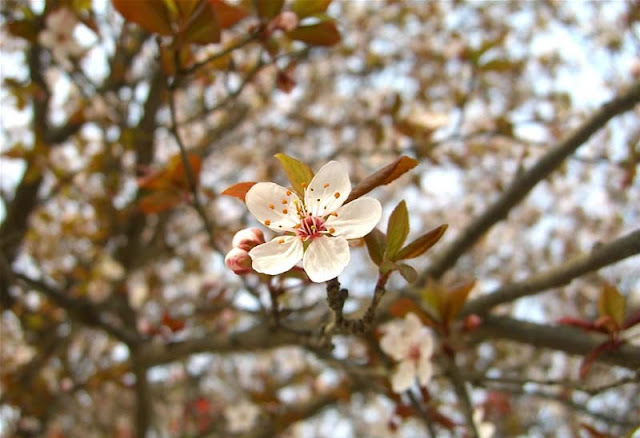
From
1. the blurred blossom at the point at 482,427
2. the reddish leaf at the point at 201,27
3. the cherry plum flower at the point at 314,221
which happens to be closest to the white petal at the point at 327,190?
the cherry plum flower at the point at 314,221

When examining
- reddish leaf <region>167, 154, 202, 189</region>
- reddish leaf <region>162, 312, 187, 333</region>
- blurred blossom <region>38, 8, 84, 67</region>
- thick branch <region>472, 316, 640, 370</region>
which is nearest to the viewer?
thick branch <region>472, 316, 640, 370</region>

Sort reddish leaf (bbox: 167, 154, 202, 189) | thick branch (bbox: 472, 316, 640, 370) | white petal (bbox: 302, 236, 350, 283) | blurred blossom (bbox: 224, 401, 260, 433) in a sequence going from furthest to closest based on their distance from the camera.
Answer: blurred blossom (bbox: 224, 401, 260, 433)
reddish leaf (bbox: 167, 154, 202, 189)
thick branch (bbox: 472, 316, 640, 370)
white petal (bbox: 302, 236, 350, 283)

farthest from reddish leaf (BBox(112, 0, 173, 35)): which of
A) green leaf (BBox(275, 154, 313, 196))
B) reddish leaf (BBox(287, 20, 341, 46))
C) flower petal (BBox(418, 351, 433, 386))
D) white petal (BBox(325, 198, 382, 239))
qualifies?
flower petal (BBox(418, 351, 433, 386))

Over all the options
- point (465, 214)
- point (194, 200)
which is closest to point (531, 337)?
point (194, 200)

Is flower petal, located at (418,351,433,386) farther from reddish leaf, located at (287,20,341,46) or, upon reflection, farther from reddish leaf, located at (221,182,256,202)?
reddish leaf, located at (287,20,341,46)

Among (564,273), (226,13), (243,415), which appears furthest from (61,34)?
(243,415)

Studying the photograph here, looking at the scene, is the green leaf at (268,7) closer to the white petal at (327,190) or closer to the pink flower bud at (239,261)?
the white petal at (327,190)

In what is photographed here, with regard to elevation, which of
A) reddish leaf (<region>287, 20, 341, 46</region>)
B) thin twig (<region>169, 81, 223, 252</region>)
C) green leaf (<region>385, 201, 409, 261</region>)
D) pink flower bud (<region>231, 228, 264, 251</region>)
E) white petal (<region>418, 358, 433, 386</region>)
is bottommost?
white petal (<region>418, 358, 433, 386</region>)
